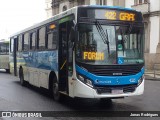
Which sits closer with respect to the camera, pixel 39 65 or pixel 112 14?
pixel 112 14

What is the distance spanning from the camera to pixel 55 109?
11297 mm

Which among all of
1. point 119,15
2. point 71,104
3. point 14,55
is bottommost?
point 71,104

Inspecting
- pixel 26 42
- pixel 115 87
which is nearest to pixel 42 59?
pixel 26 42

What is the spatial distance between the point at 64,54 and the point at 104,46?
6.69 feet

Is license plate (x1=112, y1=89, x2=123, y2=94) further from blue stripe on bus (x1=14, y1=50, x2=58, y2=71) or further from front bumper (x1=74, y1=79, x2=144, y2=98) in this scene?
blue stripe on bus (x1=14, y1=50, x2=58, y2=71)

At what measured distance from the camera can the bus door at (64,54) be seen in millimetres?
11617

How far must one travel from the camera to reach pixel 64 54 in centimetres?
1234

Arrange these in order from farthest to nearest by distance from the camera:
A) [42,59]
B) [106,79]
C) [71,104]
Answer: [42,59] → [71,104] → [106,79]

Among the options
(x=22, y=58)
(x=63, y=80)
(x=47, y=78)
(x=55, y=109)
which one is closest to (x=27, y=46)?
(x=22, y=58)

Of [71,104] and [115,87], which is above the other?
[115,87]

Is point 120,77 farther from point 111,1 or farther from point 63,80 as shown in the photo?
point 111,1

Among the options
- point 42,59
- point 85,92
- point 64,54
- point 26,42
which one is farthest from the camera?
point 26,42

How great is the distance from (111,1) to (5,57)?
1509 cm

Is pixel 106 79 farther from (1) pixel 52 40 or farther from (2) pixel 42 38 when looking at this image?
(2) pixel 42 38
